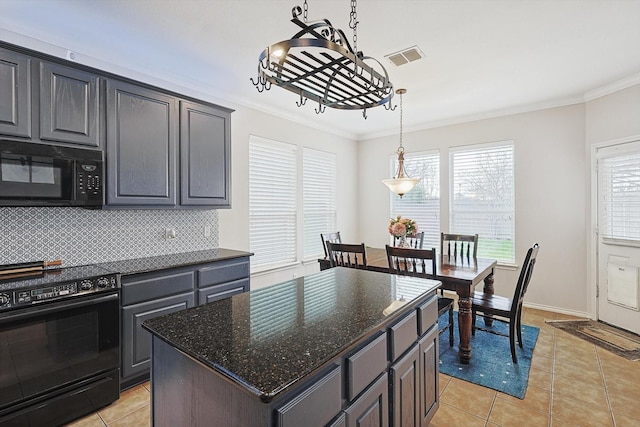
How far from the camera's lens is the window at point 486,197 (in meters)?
4.46

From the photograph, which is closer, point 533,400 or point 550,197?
point 533,400

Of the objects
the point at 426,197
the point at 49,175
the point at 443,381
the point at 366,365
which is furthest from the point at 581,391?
the point at 49,175

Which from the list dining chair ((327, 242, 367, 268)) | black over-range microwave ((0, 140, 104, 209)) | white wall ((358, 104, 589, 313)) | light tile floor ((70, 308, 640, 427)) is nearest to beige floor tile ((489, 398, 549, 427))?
light tile floor ((70, 308, 640, 427))

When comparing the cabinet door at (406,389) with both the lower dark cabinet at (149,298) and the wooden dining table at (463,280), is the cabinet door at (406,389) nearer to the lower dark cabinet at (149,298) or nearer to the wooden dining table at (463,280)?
the wooden dining table at (463,280)

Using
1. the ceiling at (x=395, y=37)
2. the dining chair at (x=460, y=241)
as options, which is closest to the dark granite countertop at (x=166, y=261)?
the ceiling at (x=395, y=37)

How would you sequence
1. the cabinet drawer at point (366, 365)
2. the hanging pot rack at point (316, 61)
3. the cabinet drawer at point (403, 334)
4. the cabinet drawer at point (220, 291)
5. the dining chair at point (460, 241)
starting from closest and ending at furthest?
the cabinet drawer at point (366, 365) < the hanging pot rack at point (316, 61) < the cabinet drawer at point (403, 334) < the cabinet drawer at point (220, 291) < the dining chair at point (460, 241)

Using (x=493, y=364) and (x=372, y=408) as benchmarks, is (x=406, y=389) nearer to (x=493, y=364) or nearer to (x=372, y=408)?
(x=372, y=408)

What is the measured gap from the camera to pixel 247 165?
3.99m

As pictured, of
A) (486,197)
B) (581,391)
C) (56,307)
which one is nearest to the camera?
(56,307)

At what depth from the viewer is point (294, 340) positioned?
1156 millimetres

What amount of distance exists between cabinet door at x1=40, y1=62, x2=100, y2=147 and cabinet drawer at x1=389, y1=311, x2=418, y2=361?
259 cm

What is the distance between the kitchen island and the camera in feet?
3.09

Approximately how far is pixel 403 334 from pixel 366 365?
37 centimetres

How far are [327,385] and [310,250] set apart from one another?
12.9 feet
